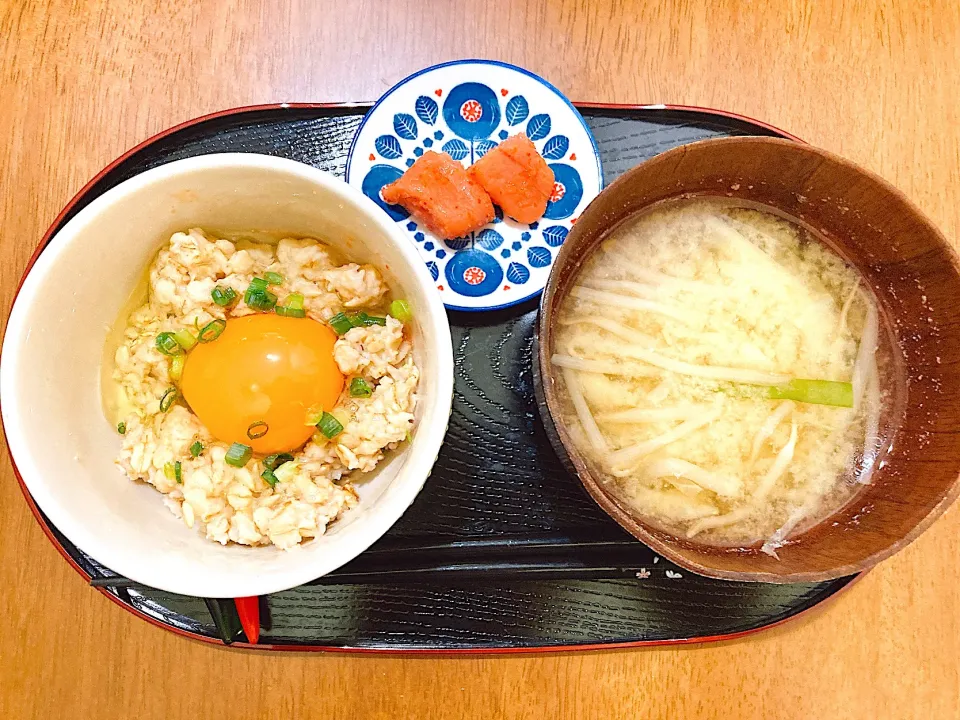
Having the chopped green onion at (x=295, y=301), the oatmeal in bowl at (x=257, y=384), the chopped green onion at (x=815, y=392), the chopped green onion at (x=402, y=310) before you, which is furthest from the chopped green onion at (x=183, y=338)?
the chopped green onion at (x=815, y=392)

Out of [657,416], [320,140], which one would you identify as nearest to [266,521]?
[657,416]

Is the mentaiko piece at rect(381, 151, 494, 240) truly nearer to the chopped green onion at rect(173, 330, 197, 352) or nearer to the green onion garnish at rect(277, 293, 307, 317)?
the green onion garnish at rect(277, 293, 307, 317)

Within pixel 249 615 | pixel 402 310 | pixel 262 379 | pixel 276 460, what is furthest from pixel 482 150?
pixel 249 615

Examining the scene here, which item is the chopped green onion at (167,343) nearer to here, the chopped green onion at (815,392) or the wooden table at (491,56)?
the wooden table at (491,56)

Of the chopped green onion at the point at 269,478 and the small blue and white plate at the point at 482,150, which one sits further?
the small blue and white plate at the point at 482,150

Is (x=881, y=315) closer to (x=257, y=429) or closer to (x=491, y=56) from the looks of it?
(x=491, y=56)

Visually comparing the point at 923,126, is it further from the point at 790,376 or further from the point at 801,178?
the point at 790,376
